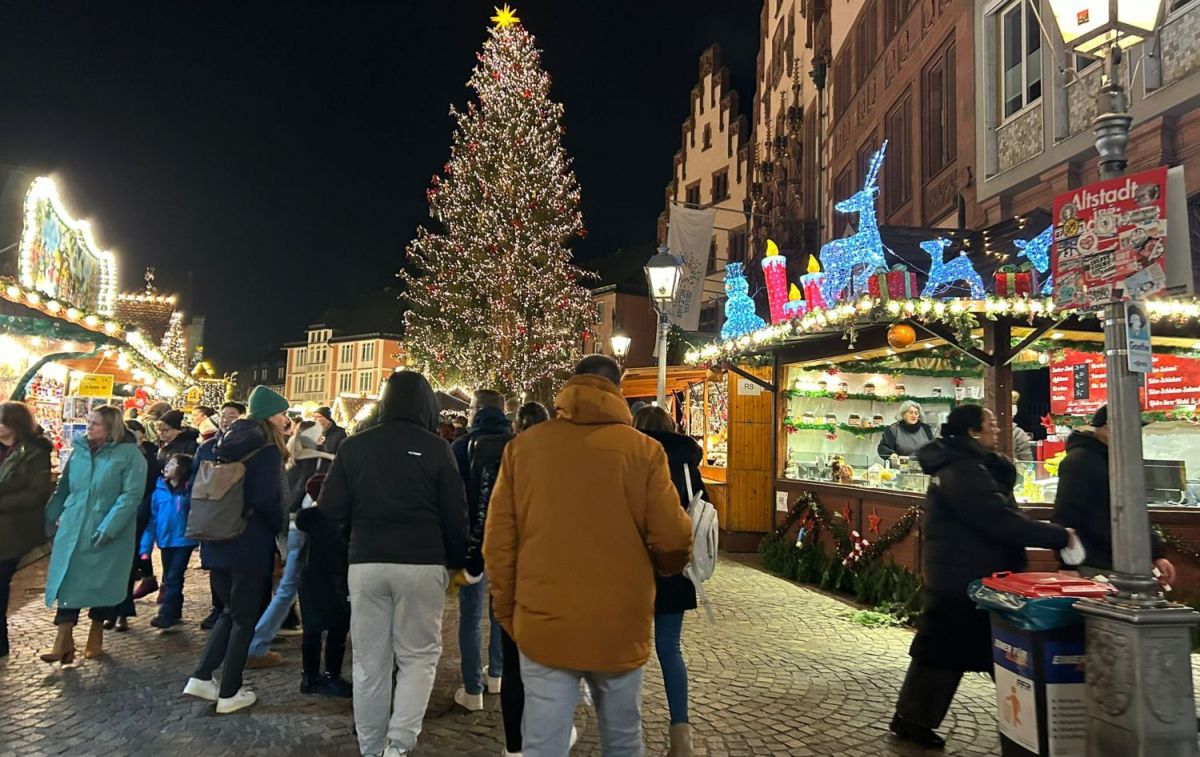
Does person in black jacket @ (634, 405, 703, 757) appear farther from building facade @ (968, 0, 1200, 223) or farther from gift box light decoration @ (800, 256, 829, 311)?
building facade @ (968, 0, 1200, 223)

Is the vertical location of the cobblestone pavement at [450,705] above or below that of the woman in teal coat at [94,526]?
below

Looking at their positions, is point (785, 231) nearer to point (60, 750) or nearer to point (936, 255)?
point (936, 255)

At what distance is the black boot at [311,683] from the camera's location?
5.23m

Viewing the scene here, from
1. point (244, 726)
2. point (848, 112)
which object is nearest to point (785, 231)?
point (848, 112)

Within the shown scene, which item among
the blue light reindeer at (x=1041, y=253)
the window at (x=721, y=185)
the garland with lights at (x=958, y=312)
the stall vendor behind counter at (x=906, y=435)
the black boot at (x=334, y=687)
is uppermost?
the window at (x=721, y=185)

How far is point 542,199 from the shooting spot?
104 ft

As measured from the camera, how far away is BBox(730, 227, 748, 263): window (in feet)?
95.0

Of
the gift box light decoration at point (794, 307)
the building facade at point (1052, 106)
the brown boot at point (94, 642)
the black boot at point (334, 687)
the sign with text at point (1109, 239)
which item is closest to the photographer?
the sign with text at point (1109, 239)

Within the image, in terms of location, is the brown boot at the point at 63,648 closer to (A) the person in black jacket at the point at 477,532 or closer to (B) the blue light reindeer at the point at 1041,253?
(A) the person in black jacket at the point at 477,532

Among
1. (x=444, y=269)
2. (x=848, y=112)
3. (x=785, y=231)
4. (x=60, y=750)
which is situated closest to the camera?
(x=60, y=750)

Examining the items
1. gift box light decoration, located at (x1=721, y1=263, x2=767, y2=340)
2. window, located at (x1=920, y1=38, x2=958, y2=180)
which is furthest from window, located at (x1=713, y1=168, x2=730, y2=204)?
gift box light decoration, located at (x1=721, y1=263, x2=767, y2=340)

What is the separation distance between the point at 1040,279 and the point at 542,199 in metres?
25.3

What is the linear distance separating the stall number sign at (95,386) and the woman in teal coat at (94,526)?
23.9 ft

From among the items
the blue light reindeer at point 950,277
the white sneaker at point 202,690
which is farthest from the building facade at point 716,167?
the white sneaker at point 202,690
